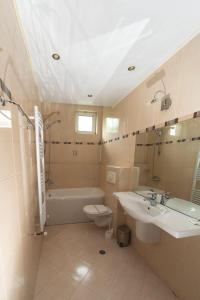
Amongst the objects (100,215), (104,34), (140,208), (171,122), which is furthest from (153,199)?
(104,34)

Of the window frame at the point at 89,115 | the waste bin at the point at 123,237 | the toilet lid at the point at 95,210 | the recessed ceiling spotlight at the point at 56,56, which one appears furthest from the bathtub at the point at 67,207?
the recessed ceiling spotlight at the point at 56,56

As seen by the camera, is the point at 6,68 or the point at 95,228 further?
the point at 95,228

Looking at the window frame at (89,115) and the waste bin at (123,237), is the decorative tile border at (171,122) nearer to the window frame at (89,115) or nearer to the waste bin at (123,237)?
the waste bin at (123,237)

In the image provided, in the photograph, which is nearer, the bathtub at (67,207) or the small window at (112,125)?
the bathtub at (67,207)

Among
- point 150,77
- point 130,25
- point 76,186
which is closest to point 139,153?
point 150,77

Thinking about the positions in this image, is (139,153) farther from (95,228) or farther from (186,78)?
(95,228)

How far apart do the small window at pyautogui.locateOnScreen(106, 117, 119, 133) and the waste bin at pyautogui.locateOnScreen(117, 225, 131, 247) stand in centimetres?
A: 175

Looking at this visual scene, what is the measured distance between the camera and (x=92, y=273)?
1.72 metres

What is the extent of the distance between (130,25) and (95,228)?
2936 millimetres

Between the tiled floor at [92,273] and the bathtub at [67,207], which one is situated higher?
the bathtub at [67,207]

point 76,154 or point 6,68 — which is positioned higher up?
point 6,68

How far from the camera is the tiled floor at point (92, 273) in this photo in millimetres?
1474

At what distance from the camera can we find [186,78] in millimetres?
1368

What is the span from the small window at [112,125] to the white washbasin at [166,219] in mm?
1524
